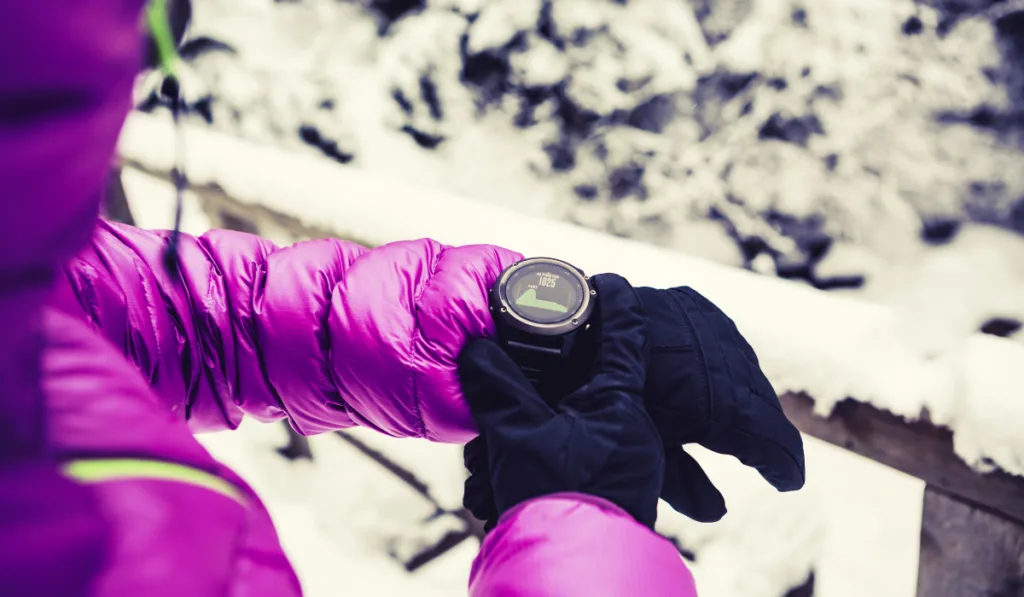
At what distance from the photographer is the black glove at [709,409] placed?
1.76ft

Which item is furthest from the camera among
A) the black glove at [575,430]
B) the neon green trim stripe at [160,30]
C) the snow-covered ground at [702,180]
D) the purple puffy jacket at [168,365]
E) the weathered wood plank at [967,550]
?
the snow-covered ground at [702,180]

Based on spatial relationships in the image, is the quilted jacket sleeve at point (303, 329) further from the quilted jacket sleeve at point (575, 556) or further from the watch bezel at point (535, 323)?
the quilted jacket sleeve at point (575, 556)

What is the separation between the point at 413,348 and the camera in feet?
1.85

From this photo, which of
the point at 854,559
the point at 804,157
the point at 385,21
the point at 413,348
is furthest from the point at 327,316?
the point at 385,21

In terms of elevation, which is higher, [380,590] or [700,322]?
[700,322]

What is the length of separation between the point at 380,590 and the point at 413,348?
65 cm

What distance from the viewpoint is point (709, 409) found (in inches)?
21.1

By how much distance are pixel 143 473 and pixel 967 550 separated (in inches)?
29.4

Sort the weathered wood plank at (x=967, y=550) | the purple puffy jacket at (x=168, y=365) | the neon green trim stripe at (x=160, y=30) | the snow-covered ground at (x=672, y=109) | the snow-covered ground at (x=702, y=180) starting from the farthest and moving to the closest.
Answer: the snow-covered ground at (x=672, y=109) → the snow-covered ground at (x=702, y=180) → the weathered wood plank at (x=967, y=550) → the neon green trim stripe at (x=160, y=30) → the purple puffy jacket at (x=168, y=365)

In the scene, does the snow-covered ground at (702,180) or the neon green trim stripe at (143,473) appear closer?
the neon green trim stripe at (143,473)

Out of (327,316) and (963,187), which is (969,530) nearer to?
(327,316)

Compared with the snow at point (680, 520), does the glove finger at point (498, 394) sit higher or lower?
higher

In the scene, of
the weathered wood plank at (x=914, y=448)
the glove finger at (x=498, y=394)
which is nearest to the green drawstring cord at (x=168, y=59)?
the glove finger at (x=498, y=394)

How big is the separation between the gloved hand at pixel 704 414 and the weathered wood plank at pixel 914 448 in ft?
0.18
